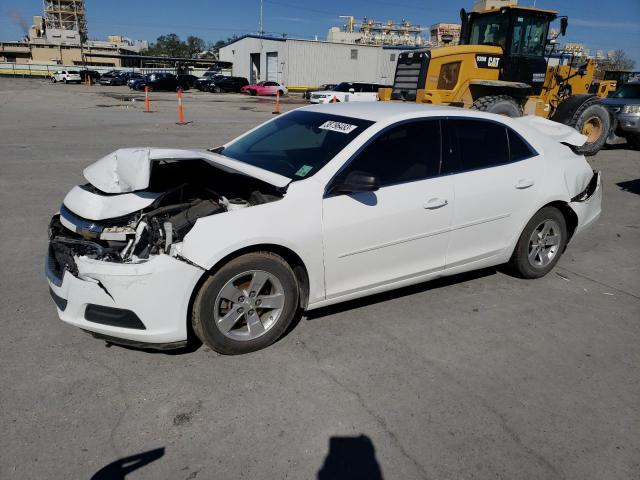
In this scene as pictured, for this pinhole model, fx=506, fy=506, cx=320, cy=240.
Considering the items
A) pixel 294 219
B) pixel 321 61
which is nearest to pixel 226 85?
pixel 321 61

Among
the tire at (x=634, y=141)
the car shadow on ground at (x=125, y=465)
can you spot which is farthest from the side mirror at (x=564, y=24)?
the car shadow on ground at (x=125, y=465)

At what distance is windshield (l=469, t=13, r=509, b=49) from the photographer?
11.7 m

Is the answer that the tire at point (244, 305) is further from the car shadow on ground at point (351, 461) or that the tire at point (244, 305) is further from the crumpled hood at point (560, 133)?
the crumpled hood at point (560, 133)

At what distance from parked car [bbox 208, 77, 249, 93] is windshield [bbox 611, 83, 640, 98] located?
3500cm

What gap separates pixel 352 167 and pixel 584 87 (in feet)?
41.0

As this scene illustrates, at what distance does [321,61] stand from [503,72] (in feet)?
131

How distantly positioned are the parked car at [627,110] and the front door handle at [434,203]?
1183cm

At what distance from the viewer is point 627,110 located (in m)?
13.1

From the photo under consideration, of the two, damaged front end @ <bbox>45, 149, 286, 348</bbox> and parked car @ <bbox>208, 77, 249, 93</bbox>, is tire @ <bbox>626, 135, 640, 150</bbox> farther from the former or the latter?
parked car @ <bbox>208, 77, 249, 93</bbox>

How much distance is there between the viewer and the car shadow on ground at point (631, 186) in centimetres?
906

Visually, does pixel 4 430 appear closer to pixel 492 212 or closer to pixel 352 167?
pixel 352 167

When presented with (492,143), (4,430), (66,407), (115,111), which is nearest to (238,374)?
(66,407)

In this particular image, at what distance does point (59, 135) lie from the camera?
13102 mm

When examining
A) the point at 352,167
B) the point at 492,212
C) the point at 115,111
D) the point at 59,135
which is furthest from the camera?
the point at 115,111
